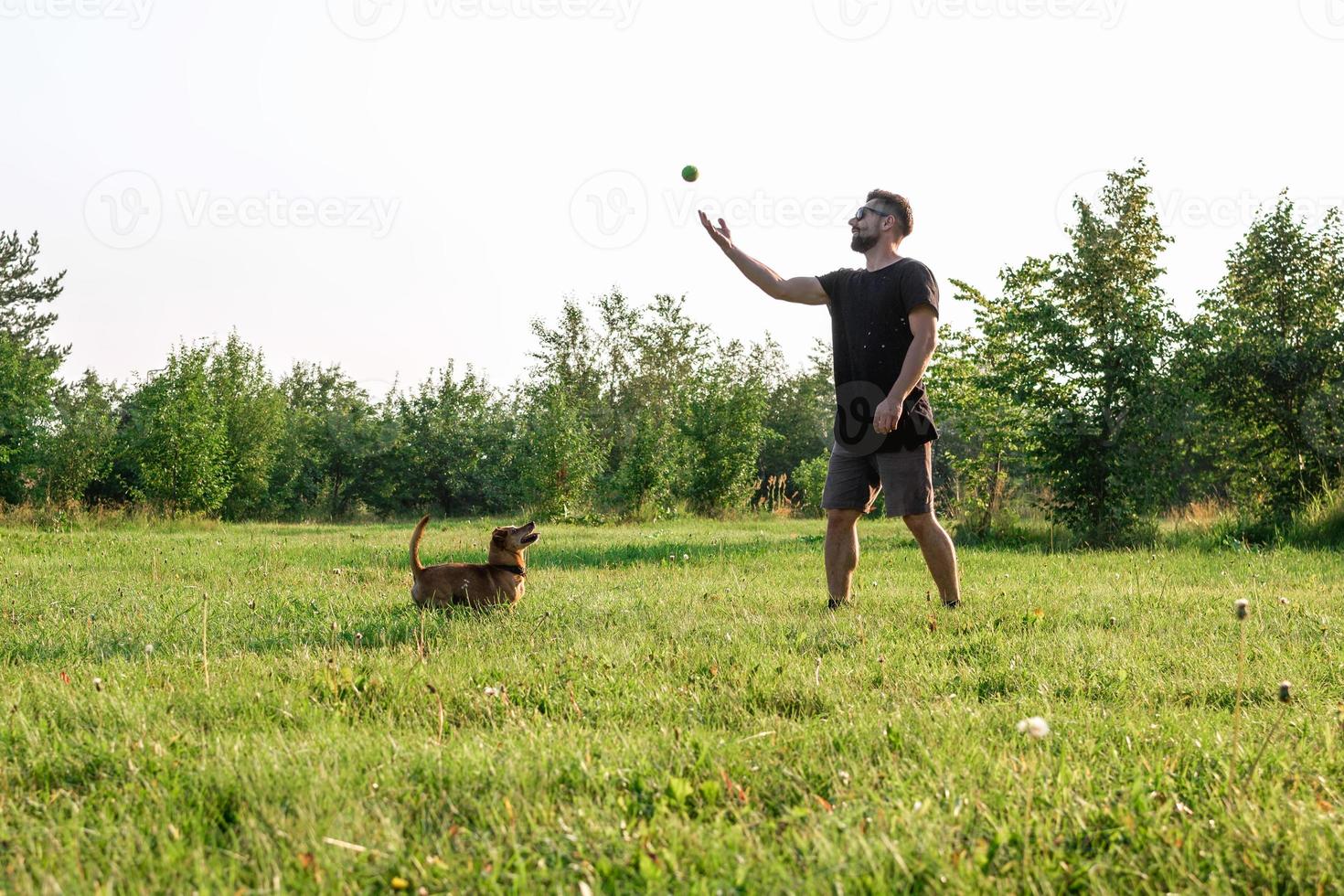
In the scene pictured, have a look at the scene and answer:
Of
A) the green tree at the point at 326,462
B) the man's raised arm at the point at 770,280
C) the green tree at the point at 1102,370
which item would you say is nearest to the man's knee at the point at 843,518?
the man's raised arm at the point at 770,280

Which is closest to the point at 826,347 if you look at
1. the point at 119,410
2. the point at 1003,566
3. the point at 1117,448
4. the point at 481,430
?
the point at 481,430

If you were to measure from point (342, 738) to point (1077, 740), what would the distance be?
223 centimetres

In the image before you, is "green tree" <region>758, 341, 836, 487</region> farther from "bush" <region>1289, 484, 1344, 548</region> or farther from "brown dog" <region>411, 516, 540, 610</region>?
"brown dog" <region>411, 516, 540, 610</region>

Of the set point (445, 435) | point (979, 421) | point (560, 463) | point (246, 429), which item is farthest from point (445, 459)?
point (979, 421)

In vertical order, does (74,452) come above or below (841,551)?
above

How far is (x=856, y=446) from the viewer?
5.57 m

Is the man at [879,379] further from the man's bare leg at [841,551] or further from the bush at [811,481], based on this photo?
the bush at [811,481]

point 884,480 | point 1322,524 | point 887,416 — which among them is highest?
point 887,416

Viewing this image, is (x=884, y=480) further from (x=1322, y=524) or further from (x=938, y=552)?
(x=1322, y=524)

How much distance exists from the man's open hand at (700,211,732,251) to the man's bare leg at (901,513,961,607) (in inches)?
79.5

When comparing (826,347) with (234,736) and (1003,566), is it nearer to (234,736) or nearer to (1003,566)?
(1003,566)

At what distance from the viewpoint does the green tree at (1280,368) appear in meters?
12.5

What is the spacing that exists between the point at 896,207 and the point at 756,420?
62.3ft

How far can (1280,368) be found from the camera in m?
12.8
